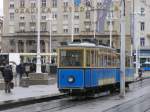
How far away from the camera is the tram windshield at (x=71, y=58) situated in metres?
28.9

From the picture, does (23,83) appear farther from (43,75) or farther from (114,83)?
(114,83)

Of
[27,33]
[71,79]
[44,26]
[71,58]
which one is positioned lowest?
[71,79]

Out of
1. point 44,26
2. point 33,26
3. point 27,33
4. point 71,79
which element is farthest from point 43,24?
point 71,79

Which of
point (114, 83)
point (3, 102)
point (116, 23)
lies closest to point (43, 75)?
point (114, 83)

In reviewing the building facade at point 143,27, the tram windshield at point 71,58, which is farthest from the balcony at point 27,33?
the tram windshield at point 71,58

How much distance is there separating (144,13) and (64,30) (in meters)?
17.9

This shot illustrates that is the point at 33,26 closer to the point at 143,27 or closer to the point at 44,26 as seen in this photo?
the point at 44,26

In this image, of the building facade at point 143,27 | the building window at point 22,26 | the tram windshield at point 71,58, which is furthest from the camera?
the building window at point 22,26

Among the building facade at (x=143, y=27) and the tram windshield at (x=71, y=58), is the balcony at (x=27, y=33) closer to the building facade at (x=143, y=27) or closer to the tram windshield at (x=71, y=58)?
the building facade at (x=143, y=27)

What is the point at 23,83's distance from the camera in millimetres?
39062

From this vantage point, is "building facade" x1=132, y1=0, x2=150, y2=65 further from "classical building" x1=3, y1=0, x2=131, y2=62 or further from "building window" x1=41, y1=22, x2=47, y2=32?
"building window" x1=41, y1=22, x2=47, y2=32

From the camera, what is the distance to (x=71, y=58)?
29.0 m

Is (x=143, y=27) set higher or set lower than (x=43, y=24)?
lower

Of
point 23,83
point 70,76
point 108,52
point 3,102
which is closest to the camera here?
point 3,102
